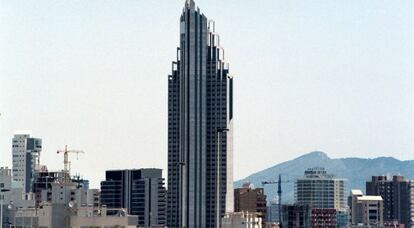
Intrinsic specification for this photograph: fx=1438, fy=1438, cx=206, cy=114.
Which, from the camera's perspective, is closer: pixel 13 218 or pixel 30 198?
pixel 13 218

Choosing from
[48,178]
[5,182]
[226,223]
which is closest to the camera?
[5,182]

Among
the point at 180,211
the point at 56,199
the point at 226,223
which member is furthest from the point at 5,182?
the point at 180,211

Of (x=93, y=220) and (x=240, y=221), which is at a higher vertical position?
(x=240, y=221)

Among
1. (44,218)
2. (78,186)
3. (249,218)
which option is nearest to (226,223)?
(249,218)

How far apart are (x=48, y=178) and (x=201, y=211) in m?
21.6

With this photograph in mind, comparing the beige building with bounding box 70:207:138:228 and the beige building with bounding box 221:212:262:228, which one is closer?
the beige building with bounding box 70:207:138:228

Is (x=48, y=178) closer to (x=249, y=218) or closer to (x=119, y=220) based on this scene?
(x=249, y=218)

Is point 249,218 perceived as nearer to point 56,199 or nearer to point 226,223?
point 226,223

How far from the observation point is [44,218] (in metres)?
133

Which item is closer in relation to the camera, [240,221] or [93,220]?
[93,220]

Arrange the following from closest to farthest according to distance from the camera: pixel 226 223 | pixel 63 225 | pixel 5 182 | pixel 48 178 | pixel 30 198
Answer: pixel 63 225 < pixel 5 182 < pixel 30 198 < pixel 226 223 < pixel 48 178

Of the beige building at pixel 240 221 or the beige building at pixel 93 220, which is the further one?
the beige building at pixel 240 221

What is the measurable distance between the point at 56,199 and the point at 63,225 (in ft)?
81.5

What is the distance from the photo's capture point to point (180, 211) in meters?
199
